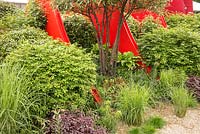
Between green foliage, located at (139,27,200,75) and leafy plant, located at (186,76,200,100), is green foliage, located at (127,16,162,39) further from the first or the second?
leafy plant, located at (186,76,200,100)

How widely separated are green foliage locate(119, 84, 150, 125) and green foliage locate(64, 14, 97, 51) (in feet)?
8.23

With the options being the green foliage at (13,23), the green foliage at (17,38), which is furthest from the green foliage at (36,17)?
the green foliage at (17,38)

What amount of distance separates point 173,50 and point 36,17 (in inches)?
111

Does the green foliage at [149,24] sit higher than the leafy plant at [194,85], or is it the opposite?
the green foliage at [149,24]

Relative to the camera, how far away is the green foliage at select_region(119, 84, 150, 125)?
4.50 m

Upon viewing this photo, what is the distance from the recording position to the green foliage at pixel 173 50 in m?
6.24

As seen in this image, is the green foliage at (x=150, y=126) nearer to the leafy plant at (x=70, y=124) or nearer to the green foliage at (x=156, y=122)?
the green foliage at (x=156, y=122)

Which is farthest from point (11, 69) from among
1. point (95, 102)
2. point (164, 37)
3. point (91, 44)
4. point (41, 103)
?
point (164, 37)

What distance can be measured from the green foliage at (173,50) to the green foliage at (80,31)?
3.60ft

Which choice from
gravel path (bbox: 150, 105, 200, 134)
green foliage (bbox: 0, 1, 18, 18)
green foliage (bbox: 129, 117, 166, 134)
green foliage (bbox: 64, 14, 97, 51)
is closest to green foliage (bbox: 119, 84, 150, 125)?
green foliage (bbox: 129, 117, 166, 134)

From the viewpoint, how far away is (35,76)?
4.10m

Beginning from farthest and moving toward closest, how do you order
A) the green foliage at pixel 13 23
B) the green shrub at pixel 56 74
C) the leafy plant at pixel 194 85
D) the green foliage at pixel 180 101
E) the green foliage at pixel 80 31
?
the green foliage at pixel 80 31 < the green foliage at pixel 13 23 < the leafy plant at pixel 194 85 < the green foliage at pixel 180 101 < the green shrub at pixel 56 74

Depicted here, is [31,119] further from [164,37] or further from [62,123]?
[164,37]

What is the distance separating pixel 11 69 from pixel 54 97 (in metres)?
0.62
